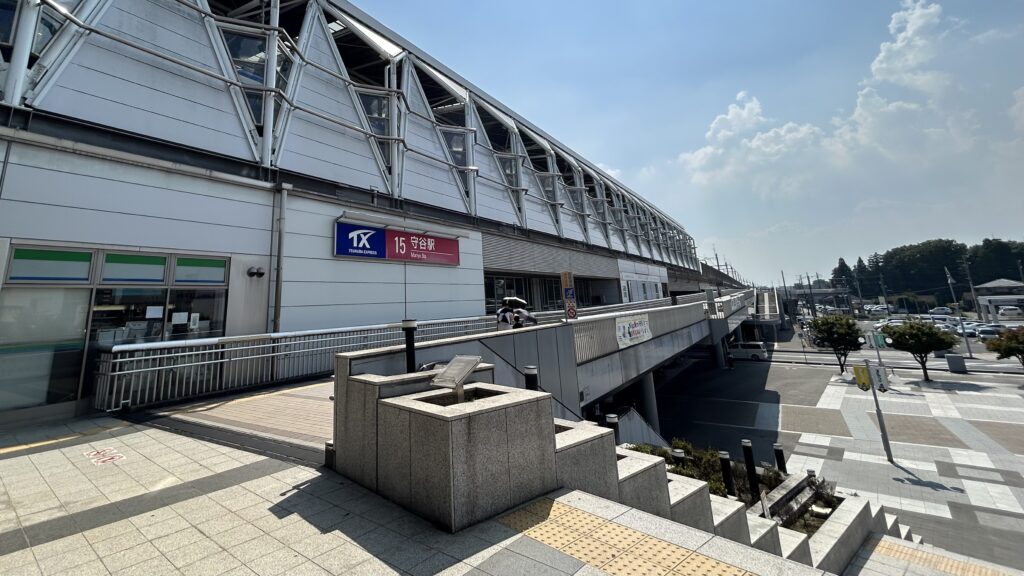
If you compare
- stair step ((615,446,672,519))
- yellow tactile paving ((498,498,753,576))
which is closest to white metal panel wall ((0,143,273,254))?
yellow tactile paving ((498,498,753,576))

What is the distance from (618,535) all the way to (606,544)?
0.55 ft

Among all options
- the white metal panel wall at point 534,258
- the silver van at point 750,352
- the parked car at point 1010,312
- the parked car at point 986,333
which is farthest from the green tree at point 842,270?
the white metal panel wall at point 534,258

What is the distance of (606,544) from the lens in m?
2.63

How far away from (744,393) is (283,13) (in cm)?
3730

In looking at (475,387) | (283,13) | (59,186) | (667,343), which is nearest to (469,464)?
(475,387)

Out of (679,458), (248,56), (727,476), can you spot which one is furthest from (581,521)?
(248,56)

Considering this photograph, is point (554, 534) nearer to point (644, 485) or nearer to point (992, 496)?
point (644, 485)

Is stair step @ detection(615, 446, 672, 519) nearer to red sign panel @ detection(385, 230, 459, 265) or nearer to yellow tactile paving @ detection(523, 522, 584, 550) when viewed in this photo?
yellow tactile paving @ detection(523, 522, 584, 550)

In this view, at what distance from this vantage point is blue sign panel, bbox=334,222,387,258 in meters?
13.4

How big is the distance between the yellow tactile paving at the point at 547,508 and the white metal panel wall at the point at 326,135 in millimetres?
13901

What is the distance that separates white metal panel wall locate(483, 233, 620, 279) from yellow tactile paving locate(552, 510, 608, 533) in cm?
1762

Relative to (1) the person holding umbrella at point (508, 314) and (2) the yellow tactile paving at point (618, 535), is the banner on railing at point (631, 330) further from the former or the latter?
(2) the yellow tactile paving at point (618, 535)

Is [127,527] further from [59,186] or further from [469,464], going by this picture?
[59,186]

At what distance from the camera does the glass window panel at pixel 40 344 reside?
720 cm
